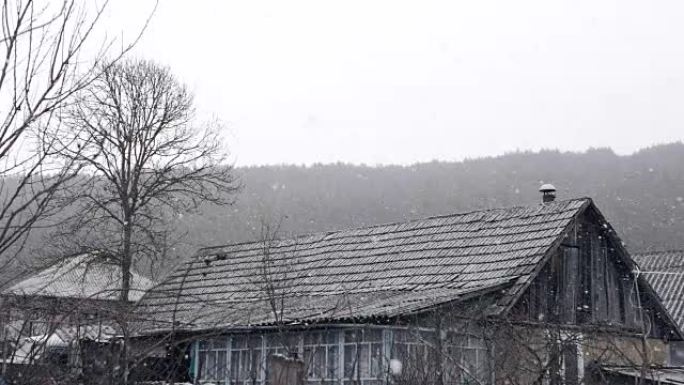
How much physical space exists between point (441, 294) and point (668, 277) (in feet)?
47.3

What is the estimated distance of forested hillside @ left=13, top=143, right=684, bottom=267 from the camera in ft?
211

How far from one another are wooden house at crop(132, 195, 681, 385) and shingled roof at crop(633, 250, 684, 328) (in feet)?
15.7

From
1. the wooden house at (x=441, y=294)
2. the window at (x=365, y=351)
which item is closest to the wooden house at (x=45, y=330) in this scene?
the wooden house at (x=441, y=294)

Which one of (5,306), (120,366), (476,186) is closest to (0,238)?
(5,306)

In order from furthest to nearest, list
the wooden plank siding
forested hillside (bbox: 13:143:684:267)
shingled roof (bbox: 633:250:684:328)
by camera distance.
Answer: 1. forested hillside (bbox: 13:143:684:267)
2. shingled roof (bbox: 633:250:684:328)
3. the wooden plank siding

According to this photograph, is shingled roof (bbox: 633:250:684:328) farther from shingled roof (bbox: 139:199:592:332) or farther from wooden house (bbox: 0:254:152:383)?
wooden house (bbox: 0:254:152:383)

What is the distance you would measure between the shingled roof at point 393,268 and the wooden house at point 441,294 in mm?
39

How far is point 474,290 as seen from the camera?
16953mm

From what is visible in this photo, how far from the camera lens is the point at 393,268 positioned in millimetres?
20719

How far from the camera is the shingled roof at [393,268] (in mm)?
17484

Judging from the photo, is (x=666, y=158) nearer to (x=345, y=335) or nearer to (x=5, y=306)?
(x=345, y=335)

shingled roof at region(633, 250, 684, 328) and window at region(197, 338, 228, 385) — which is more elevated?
shingled roof at region(633, 250, 684, 328)

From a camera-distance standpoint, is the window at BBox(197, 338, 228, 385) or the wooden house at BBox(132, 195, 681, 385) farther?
the window at BBox(197, 338, 228, 385)

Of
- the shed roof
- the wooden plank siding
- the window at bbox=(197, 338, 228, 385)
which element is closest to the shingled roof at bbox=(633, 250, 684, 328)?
the wooden plank siding
